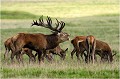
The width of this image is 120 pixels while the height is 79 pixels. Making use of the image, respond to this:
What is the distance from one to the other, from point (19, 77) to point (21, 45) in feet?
15.9

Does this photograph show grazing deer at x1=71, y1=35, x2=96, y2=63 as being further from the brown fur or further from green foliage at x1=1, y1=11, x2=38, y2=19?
green foliage at x1=1, y1=11, x2=38, y2=19

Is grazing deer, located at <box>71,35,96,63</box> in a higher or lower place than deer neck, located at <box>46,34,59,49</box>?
lower

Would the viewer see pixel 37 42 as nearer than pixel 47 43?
Yes

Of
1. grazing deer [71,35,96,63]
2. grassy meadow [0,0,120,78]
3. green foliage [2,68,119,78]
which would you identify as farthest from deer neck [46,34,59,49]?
green foliage [2,68,119,78]

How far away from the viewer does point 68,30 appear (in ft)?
133

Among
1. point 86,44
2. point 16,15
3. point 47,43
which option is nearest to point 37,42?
point 47,43

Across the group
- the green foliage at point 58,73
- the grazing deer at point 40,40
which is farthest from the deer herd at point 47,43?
the green foliage at point 58,73

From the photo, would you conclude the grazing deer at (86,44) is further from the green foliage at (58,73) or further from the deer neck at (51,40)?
the green foliage at (58,73)

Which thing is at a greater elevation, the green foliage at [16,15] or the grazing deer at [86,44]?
the grazing deer at [86,44]

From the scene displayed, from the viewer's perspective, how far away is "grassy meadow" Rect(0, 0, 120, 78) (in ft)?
42.7

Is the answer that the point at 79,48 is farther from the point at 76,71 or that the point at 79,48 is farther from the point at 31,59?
the point at 76,71

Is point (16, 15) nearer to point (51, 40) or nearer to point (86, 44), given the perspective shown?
point (86, 44)

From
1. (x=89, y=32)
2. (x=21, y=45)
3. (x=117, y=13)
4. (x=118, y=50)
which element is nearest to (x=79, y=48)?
(x=21, y=45)

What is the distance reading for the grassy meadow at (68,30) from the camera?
42.7ft
